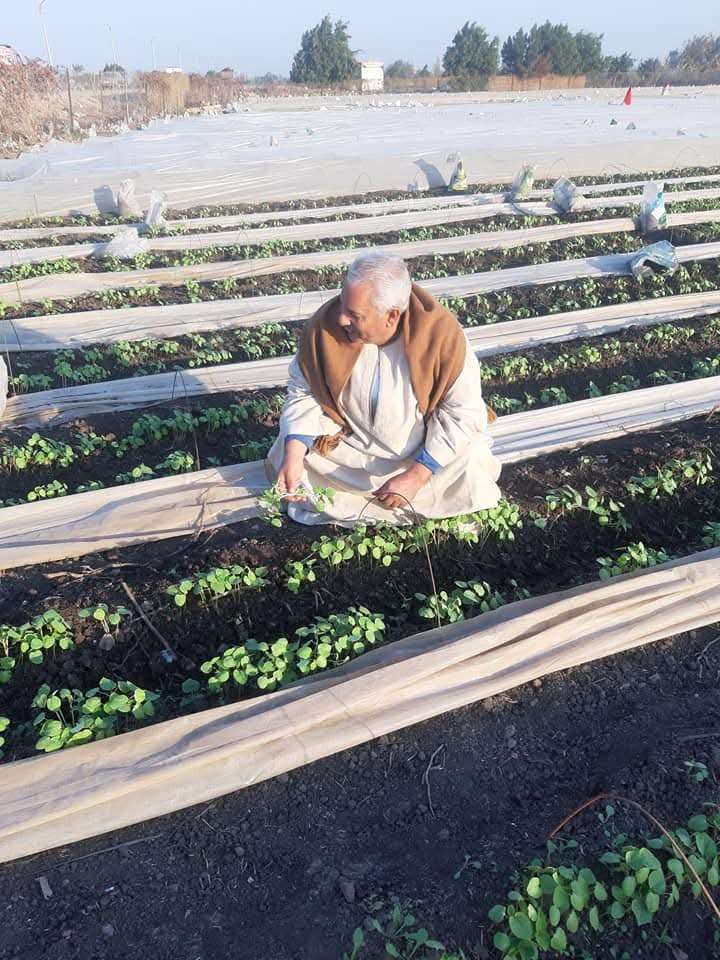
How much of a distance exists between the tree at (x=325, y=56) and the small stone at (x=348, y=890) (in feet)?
149

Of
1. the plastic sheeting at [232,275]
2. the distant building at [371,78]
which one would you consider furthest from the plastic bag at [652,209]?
the distant building at [371,78]

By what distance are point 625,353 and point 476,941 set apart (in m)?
4.84

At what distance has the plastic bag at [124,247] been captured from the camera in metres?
8.77

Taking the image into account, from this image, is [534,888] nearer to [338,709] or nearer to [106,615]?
[338,709]

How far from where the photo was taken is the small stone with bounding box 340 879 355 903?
197 cm

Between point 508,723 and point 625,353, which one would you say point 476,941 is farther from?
point 625,353

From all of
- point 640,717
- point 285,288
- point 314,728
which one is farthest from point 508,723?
point 285,288

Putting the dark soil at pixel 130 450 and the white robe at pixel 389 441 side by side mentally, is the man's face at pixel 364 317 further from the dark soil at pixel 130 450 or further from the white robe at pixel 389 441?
the dark soil at pixel 130 450

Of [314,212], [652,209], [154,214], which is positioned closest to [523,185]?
[652,209]

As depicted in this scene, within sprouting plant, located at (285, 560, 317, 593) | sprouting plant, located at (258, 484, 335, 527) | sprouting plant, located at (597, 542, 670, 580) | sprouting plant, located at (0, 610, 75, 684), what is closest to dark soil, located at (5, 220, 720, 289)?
sprouting plant, located at (258, 484, 335, 527)

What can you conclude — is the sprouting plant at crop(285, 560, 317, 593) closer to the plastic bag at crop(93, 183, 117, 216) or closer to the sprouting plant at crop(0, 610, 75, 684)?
the sprouting plant at crop(0, 610, 75, 684)

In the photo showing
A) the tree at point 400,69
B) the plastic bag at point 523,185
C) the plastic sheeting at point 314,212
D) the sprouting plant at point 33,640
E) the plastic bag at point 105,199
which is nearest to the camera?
the sprouting plant at point 33,640

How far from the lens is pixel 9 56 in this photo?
1639 cm

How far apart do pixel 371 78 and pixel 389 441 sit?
45066mm
